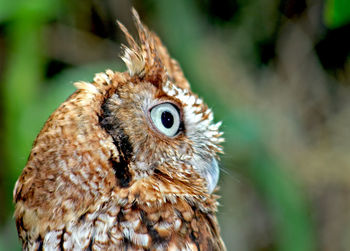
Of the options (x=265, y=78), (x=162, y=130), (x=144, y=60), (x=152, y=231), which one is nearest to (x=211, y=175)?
(x=162, y=130)

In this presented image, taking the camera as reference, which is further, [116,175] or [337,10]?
[337,10]

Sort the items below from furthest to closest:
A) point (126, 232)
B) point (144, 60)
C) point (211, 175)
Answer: point (211, 175)
point (144, 60)
point (126, 232)

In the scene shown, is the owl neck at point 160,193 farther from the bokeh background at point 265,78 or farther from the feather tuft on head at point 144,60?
the bokeh background at point 265,78

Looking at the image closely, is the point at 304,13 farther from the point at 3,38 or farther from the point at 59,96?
the point at 3,38

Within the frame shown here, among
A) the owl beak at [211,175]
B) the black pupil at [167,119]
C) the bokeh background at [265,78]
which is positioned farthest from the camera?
the bokeh background at [265,78]

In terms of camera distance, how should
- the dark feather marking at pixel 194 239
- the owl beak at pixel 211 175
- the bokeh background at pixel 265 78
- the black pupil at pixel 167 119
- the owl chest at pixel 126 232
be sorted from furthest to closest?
the bokeh background at pixel 265 78 < the owl beak at pixel 211 175 < the black pupil at pixel 167 119 < the dark feather marking at pixel 194 239 < the owl chest at pixel 126 232

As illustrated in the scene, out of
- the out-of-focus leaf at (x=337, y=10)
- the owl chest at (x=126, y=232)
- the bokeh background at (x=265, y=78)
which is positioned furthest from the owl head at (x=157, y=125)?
the bokeh background at (x=265, y=78)

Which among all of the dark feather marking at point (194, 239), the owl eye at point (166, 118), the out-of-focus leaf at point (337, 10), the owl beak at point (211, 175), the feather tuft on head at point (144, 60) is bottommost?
the dark feather marking at point (194, 239)

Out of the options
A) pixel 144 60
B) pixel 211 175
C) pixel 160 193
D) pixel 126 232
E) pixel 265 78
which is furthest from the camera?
pixel 265 78

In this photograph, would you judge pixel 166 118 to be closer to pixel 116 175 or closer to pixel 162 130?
pixel 162 130

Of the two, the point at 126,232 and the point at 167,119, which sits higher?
the point at 167,119
